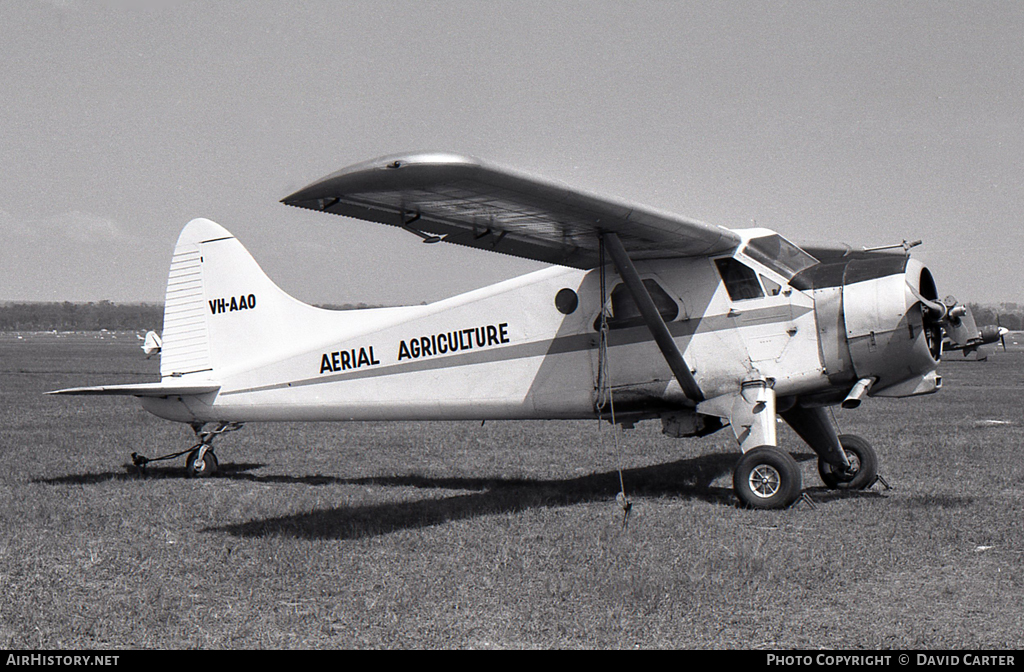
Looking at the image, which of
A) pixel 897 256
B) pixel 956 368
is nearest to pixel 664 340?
pixel 897 256

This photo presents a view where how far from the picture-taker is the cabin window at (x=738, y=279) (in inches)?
376

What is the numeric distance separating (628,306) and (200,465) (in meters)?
6.33

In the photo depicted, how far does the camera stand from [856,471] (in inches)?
413

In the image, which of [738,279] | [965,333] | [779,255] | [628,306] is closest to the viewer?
[965,333]

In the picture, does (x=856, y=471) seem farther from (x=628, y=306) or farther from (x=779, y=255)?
(x=628, y=306)

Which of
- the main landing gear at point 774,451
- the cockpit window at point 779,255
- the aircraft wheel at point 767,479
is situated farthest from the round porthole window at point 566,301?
the aircraft wheel at point 767,479

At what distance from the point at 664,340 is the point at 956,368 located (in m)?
40.8

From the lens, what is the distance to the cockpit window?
9.59 meters

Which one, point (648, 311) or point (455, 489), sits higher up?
point (648, 311)

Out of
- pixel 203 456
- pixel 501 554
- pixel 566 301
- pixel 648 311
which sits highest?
pixel 566 301

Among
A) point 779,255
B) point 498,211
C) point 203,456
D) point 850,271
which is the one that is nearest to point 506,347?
point 498,211

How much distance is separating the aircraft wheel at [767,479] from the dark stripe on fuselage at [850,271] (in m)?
1.84

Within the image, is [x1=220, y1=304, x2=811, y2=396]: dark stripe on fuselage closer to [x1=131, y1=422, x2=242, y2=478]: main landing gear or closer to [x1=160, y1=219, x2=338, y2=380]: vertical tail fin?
[x1=160, y1=219, x2=338, y2=380]: vertical tail fin

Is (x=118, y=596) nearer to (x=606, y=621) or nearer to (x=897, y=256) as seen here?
(x=606, y=621)
